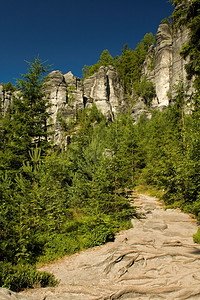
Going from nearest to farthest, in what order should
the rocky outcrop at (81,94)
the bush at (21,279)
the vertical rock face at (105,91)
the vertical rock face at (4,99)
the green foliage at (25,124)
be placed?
1. the bush at (21,279)
2. the green foliage at (25,124)
3. the rocky outcrop at (81,94)
4. the vertical rock face at (4,99)
5. the vertical rock face at (105,91)

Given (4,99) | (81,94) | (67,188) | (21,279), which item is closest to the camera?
(21,279)

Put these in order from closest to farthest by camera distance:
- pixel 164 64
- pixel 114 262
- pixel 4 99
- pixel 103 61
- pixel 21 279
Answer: pixel 21 279, pixel 114 262, pixel 164 64, pixel 4 99, pixel 103 61

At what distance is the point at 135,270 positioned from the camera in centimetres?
535

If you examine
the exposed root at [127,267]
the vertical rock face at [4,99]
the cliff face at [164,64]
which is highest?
the cliff face at [164,64]

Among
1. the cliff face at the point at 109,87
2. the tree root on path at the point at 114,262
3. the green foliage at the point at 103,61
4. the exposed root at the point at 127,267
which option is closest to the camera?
the exposed root at the point at 127,267

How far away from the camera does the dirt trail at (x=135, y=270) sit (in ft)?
13.7

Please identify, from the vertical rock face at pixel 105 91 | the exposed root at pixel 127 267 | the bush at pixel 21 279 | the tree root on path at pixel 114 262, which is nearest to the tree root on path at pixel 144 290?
the exposed root at pixel 127 267

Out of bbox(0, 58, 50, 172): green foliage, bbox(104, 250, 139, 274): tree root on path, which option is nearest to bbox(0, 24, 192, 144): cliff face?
bbox(0, 58, 50, 172): green foliage

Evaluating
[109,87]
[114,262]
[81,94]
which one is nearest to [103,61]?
[109,87]

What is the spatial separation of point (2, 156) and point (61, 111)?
4746 cm

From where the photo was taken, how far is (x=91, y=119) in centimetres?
5459

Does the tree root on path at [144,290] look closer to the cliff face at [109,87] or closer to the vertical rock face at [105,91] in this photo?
the cliff face at [109,87]

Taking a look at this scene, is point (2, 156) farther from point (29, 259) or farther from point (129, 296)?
point (129, 296)

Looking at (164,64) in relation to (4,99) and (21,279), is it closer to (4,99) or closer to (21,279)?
(4,99)
